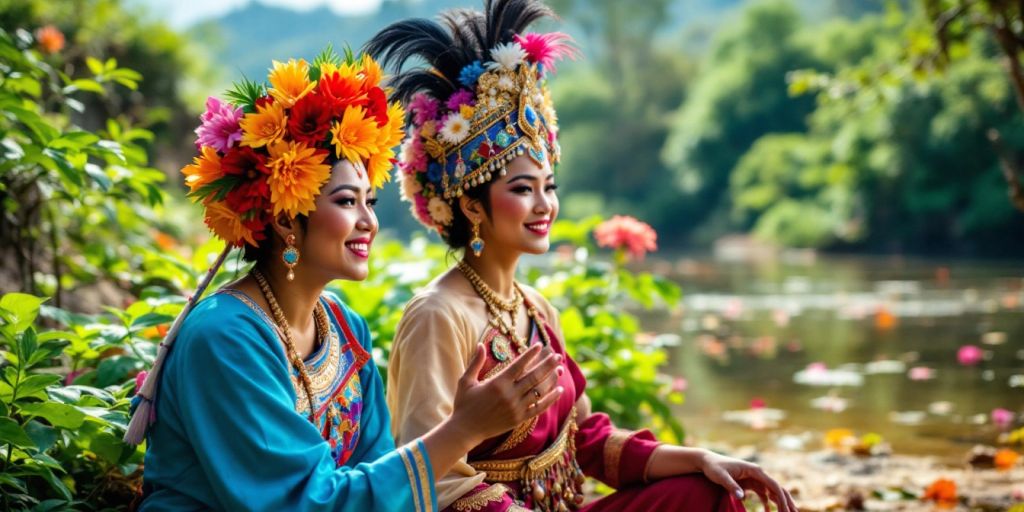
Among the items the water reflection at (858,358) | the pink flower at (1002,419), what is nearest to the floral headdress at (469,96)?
the water reflection at (858,358)

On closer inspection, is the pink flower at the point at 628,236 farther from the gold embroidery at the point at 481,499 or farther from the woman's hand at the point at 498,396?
the woman's hand at the point at 498,396

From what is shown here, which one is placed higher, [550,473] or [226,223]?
[226,223]

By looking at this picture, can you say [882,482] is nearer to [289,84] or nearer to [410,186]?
[410,186]

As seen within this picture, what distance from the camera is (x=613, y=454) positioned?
3012 mm

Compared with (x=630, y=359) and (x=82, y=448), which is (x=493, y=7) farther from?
(x=630, y=359)

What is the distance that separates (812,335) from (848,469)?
5937 mm

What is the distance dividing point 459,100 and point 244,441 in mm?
1317

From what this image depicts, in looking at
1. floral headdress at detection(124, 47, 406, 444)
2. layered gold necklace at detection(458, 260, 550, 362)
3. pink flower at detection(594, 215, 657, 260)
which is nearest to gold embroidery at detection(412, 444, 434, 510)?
floral headdress at detection(124, 47, 406, 444)

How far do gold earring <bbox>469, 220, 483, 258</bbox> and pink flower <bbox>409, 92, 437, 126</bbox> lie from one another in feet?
1.13

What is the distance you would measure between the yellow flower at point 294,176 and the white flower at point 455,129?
716 mm

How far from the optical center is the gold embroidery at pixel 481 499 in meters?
2.60

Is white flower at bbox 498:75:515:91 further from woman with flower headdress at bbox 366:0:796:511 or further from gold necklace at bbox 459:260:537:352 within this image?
gold necklace at bbox 459:260:537:352

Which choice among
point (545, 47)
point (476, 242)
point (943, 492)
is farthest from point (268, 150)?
point (943, 492)

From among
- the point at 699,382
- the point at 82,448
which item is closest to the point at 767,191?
the point at 699,382
